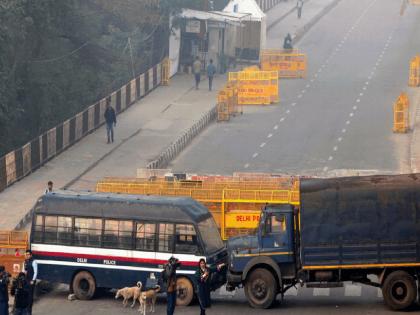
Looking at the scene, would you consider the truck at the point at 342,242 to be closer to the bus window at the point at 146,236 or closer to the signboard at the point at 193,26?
the bus window at the point at 146,236

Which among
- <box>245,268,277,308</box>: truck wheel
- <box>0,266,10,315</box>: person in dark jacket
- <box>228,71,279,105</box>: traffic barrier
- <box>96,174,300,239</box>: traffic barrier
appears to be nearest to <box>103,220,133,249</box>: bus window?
<box>245,268,277,308</box>: truck wheel

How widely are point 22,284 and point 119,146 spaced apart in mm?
24965

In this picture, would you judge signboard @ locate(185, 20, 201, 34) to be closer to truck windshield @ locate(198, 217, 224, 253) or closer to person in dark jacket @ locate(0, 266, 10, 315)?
truck windshield @ locate(198, 217, 224, 253)

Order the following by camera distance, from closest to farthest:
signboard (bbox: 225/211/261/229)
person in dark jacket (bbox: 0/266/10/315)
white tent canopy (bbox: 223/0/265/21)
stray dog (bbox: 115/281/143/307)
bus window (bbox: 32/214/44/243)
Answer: person in dark jacket (bbox: 0/266/10/315), stray dog (bbox: 115/281/143/307), bus window (bbox: 32/214/44/243), signboard (bbox: 225/211/261/229), white tent canopy (bbox: 223/0/265/21)

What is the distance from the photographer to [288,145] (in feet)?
171

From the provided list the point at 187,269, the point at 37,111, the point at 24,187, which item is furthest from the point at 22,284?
the point at 37,111

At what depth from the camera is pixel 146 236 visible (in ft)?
99.7

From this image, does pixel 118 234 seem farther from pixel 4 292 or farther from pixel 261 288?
pixel 4 292

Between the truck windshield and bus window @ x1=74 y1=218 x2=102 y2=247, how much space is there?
2.60 m

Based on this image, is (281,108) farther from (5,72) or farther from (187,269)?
(187,269)

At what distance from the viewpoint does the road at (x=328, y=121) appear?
48781 millimetres

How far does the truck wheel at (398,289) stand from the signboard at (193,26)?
4247 centimetres

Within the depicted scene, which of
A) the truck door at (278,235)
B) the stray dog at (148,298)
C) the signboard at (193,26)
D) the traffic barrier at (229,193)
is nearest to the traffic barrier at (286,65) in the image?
the signboard at (193,26)

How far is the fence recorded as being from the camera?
44.8m
